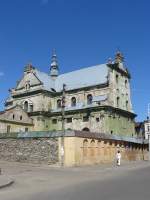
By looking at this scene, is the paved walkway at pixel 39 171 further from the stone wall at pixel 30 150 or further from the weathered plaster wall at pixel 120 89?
the weathered plaster wall at pixel 120 89

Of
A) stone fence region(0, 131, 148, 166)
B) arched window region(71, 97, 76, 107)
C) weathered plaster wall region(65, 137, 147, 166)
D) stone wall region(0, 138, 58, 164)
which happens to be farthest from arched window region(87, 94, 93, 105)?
stone wall region(0, 138, 58, 164)

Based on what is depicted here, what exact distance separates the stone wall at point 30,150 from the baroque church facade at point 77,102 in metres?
18.9

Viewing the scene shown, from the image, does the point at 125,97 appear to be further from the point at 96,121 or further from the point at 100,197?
the point at 100,197

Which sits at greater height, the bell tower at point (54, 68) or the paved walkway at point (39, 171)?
the bell tower at point (54, 68)

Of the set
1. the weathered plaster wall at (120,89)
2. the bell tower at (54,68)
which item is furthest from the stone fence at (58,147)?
the bell tower at (54,68)

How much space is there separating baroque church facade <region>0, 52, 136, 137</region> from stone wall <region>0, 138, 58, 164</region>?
18893 mm

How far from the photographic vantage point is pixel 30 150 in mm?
38719

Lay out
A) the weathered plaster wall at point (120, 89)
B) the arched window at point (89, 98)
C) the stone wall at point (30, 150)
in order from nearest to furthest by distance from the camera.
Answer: the stone wall at point (30, 150), the weathered plaster wall at point (120, 89), the arched window at point (89, 98)

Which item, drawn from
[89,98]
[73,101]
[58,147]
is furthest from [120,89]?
[58,147]

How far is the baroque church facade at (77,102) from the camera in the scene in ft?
207

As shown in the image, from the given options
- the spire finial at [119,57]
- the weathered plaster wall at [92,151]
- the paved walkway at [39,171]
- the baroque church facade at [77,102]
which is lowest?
the paved walkway at [39,171]

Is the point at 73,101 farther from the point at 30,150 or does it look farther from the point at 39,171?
the point at 39,171

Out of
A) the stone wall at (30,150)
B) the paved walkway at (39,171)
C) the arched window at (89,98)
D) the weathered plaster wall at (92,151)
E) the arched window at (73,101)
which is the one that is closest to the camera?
the paved walkway at (39,171)

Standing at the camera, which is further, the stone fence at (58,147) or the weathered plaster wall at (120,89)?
the weathered plaster wall at (120,89)
